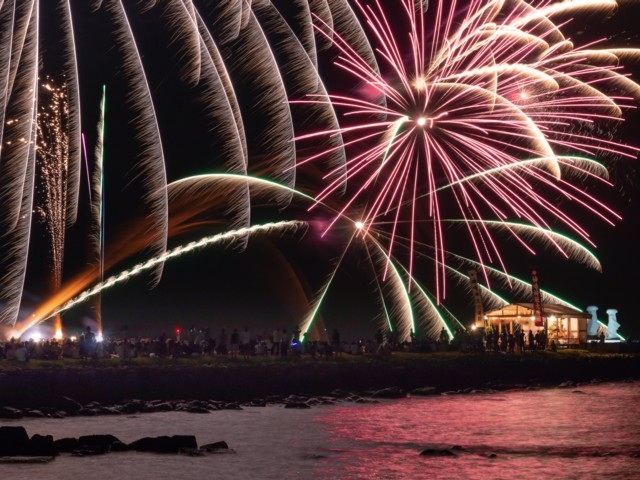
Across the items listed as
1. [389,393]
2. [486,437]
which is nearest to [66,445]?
[486,437]

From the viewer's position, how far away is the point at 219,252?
6456cm

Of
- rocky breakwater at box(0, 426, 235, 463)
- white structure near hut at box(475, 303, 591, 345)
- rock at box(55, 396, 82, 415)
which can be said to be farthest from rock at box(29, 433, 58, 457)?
white structure near hut at box(475, 303, 591, 345)

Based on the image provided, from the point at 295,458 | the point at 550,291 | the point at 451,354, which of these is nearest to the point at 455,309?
the point at 550,291

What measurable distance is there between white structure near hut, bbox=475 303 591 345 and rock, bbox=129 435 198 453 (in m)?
27.7

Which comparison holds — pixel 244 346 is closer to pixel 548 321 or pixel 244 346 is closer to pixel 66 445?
pixel 66 445

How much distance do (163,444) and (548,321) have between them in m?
33.1

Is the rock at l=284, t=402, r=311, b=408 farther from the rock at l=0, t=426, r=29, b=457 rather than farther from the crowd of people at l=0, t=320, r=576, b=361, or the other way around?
the rock at l=0, t=426, r=29, b=457

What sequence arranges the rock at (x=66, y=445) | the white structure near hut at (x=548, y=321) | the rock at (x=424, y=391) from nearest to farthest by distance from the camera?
the rock at (x=66, y=445) < the rock at (x=424, y=391) < the white structure near hut at (x=548, y=321)

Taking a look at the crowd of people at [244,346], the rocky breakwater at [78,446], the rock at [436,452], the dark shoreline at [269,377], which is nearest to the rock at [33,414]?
the dark shoreline at [269,377]

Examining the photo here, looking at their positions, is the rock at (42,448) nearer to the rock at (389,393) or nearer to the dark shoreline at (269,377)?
the dark shoreline at (269,377)

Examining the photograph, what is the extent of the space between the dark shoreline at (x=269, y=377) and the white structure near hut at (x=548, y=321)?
356cm

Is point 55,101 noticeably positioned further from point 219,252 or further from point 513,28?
point 219,252

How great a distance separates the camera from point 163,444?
84.2 feet

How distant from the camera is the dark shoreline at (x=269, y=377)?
1363 inches
